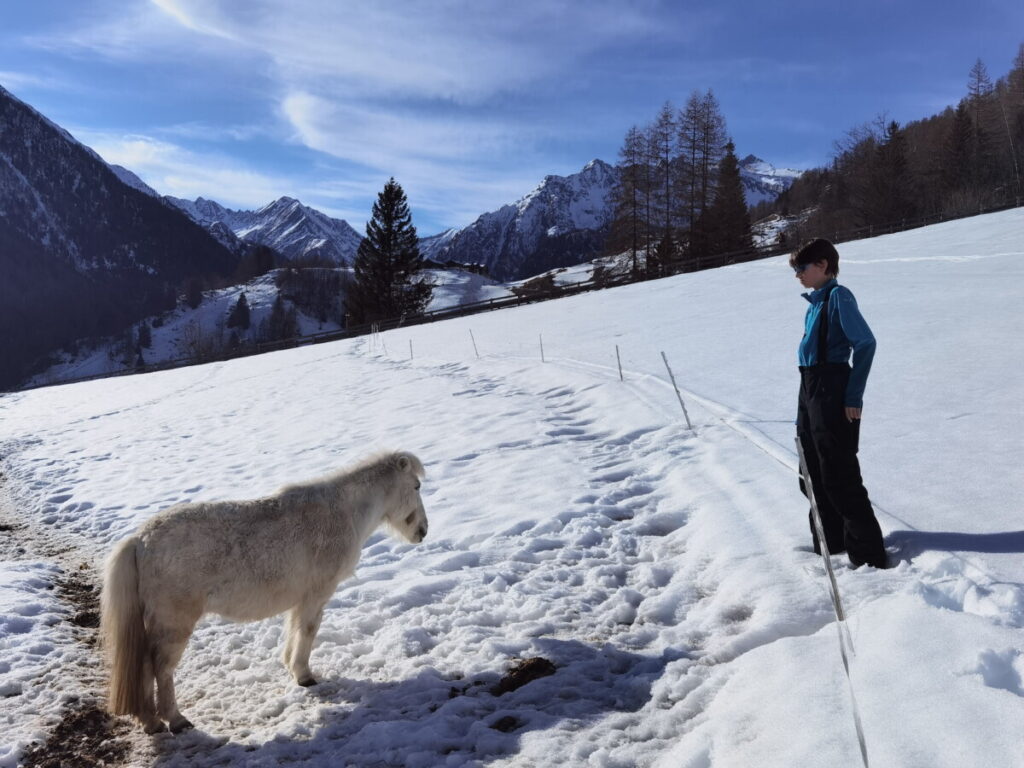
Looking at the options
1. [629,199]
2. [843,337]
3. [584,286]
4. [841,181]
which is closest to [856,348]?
[843,337]

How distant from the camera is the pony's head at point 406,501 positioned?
5.06 m

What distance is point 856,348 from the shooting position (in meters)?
4.01

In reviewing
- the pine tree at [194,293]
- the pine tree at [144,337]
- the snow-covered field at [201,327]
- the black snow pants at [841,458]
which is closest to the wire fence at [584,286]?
the black snow pants at [841,458]

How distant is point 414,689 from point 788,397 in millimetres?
7588

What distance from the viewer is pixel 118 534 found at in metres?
8.33

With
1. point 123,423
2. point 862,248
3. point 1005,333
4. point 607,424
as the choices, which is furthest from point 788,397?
point 862,248

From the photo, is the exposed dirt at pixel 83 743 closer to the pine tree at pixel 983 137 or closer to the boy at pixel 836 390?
the boy at pixel 836 390

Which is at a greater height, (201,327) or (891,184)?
(201,327)

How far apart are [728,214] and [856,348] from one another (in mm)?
41790

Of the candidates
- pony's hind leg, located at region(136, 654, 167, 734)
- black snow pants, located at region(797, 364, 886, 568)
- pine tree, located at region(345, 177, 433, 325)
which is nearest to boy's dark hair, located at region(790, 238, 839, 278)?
black snow pants, located at region(797, 364, 886, 568)

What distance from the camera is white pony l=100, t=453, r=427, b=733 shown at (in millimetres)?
3818

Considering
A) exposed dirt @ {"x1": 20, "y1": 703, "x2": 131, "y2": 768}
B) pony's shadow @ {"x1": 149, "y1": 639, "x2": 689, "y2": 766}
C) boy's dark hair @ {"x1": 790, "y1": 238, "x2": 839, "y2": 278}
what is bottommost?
pony's shadow @ {"x1": 149, "y1": 639, "x2": 689, "y2": 766}

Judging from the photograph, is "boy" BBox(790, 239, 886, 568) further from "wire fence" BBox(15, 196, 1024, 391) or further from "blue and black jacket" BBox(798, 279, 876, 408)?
"wire fence" BBox(15, 196, 1024, 391)

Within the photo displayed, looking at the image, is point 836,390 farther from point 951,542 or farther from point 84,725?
point 84,725
